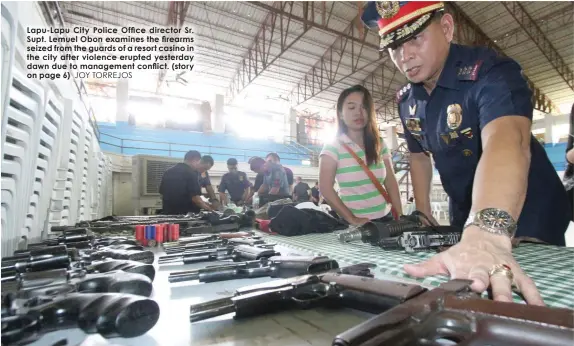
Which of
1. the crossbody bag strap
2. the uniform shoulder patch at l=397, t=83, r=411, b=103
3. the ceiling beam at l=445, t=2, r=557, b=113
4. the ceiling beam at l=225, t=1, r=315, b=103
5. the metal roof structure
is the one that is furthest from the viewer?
the ceiling beam at l=445, t=2, r=557, b=113

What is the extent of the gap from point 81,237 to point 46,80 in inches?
29.9

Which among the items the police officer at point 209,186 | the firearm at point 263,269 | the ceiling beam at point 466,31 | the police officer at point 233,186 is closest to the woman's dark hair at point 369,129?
the firearm at point 263,269

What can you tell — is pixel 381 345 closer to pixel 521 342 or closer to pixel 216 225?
pixel 521 342

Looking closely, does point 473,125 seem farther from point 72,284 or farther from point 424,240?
point 72,284

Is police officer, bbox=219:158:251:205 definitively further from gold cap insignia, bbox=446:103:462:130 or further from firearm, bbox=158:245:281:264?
gold cap insignia, bbox=446:103:462:130

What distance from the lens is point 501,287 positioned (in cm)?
61

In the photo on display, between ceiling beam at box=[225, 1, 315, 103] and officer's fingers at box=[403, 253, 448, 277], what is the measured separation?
10.1m

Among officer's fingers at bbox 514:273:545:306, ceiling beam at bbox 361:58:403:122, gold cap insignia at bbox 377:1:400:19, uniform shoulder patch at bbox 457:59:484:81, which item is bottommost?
officer's fingers at bbox 514:273:545:306

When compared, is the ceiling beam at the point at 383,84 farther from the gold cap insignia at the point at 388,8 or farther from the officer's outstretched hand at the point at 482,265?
the officer's outstretched hand at the point at 482,265

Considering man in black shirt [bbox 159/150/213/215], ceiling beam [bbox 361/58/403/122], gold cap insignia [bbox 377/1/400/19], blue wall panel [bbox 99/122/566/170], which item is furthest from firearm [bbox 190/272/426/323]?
ceiling beam [bbox 361/58/403/122]

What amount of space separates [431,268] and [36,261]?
1071 mm

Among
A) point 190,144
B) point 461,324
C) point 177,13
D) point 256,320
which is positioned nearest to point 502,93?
point 461,324

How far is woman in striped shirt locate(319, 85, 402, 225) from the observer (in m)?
2.07

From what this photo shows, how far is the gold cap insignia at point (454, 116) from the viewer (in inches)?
55.3
